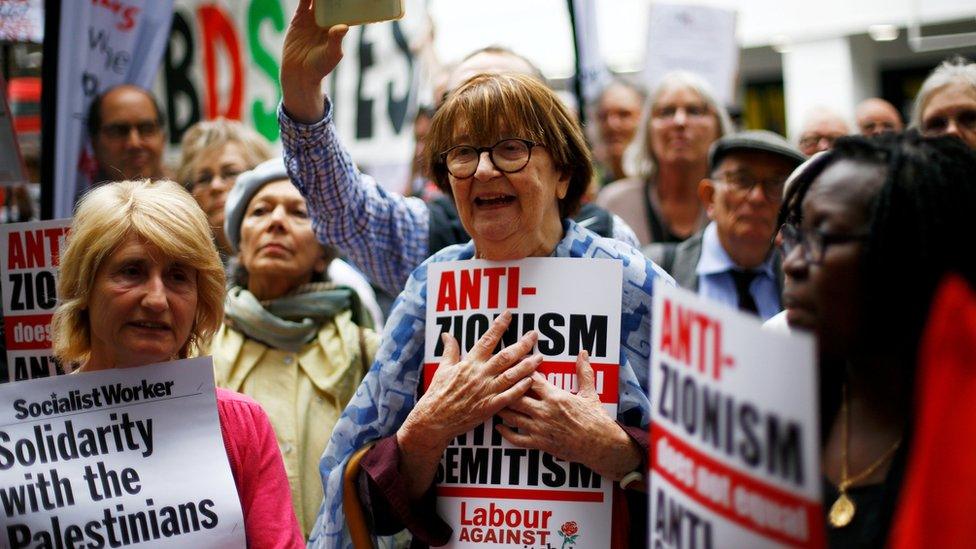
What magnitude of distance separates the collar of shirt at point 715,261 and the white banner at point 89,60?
245cm

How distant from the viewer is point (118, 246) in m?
2.62

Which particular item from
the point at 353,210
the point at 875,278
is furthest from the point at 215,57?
the point at 875,278

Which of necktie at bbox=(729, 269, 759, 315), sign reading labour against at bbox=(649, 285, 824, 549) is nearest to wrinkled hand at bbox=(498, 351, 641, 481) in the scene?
sign reading labour against at bbox=(649, 285, 824, 549)

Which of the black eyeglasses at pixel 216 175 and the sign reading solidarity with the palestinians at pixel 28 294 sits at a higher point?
the black eyeglasses at pixel 216 175

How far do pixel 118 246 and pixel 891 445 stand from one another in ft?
A: 5.77

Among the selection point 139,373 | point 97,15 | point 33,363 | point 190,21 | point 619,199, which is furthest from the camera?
point 190,21

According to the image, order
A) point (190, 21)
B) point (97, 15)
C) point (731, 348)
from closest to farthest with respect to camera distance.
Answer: point (731, 348) → point (97, 15) → point (190, 21)

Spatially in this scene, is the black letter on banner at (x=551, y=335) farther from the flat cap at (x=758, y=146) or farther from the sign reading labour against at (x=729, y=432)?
the flat cap at (x=758, y=146)

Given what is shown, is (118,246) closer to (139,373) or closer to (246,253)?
(139,373)

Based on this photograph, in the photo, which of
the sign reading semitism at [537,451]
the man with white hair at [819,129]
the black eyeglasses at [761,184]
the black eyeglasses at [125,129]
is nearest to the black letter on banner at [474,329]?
the sign reading semitism at [537,451]

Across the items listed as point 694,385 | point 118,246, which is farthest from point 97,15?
point 694,385

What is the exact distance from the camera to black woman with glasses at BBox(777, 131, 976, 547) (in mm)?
1874

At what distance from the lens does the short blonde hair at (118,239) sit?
2.62 metres

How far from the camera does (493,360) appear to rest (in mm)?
2576
